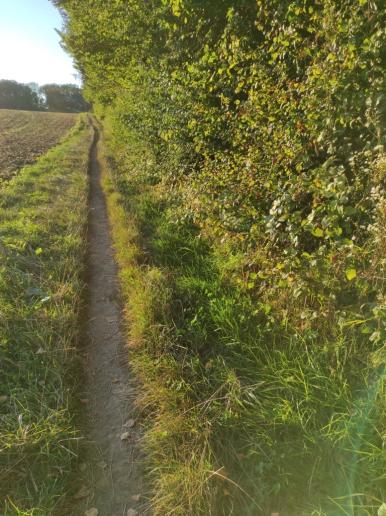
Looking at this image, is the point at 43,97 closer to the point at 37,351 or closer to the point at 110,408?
the point at 37,351

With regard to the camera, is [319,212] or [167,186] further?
[167,186]

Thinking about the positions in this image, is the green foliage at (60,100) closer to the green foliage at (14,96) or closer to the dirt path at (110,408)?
the green foliage at (14,96)

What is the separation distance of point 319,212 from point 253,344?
139 centimetres

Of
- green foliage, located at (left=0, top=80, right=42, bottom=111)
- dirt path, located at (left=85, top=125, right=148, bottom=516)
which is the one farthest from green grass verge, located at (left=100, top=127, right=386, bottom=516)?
green foliage, located at (left=0, top=80, right=42, bottom=111)

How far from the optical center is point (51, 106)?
7325 centimetres

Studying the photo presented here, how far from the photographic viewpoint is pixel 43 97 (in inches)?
2906

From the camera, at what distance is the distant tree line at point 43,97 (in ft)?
227

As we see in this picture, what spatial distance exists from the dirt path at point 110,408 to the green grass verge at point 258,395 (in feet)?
0.50

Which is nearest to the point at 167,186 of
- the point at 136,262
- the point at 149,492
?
the point at 136,262

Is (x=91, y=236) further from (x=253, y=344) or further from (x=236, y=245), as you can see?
(x=253, y=344)

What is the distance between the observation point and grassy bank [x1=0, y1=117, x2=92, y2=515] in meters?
2.25

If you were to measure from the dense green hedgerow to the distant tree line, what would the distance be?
75211mm

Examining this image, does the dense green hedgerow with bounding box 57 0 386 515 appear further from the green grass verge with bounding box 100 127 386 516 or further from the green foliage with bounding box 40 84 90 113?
the green foliage with bounding box 40 84 90 113

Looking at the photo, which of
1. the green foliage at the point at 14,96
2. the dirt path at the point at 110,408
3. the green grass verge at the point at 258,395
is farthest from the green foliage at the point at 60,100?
the green grass verge at the point at 258,395
